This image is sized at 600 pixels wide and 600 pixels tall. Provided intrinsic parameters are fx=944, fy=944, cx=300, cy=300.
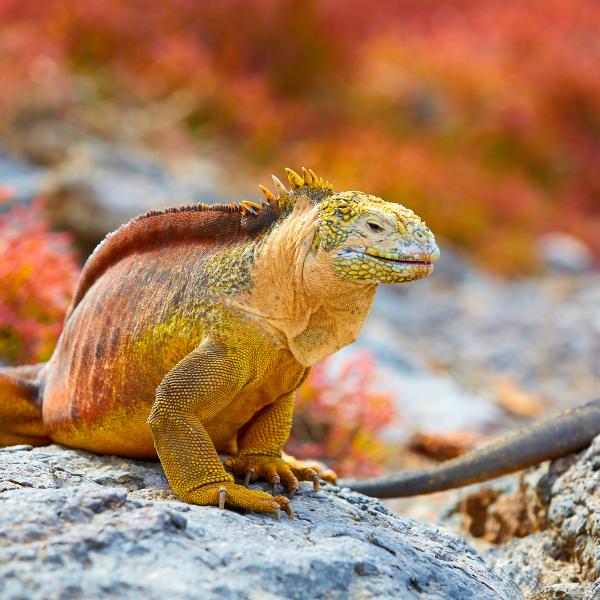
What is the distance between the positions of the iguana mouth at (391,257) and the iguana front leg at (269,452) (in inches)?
31.9

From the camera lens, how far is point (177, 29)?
1386 centimetres

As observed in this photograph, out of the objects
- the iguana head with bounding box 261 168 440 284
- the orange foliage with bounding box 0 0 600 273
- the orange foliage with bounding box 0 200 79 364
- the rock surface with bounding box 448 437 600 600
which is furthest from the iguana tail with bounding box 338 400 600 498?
the orange foliage with bounding box 0 0 600 273

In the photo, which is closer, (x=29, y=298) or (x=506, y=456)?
(x=506, y=456)

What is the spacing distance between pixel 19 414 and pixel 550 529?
7.59 ft

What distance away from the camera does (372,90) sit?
15430 mm

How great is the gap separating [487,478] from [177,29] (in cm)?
1096

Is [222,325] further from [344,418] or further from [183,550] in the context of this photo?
[344,418]

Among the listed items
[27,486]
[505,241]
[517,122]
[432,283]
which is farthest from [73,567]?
[517,122]

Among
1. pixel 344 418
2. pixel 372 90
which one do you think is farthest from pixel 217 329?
pixel 372 90

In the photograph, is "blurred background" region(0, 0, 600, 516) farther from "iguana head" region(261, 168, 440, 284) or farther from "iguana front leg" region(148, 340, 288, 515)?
"iguana head" region(261, 168, 440, 284)

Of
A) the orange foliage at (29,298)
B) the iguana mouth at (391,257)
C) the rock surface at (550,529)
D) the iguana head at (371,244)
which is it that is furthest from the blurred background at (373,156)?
the iguana mouth at (391,257)

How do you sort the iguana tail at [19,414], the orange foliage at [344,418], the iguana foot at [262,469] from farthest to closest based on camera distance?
the orange foliage at [344,418] → the iguana tail at [19,414] → the iguana foot at [262,469]

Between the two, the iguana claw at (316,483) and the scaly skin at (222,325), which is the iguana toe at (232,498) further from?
the iguana claw at (316,483)

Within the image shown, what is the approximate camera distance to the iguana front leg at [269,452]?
11.4 feet
